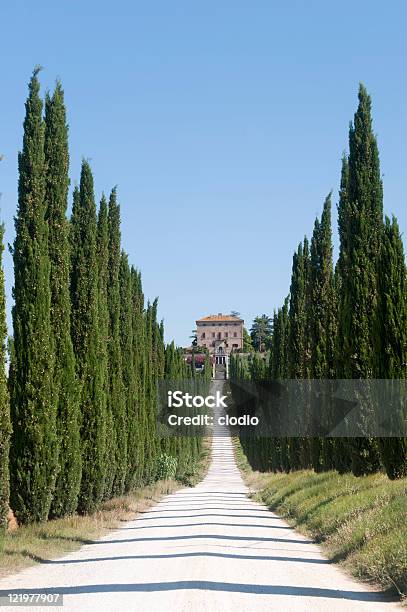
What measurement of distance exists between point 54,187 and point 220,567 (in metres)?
10.9

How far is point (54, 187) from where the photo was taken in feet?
62.5

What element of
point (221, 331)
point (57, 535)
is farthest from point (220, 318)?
point (57, 535)

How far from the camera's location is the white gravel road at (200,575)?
8203 millimetres

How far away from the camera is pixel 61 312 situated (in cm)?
1873

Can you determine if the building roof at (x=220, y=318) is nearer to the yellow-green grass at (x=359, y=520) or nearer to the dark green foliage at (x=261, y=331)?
the dark green foliage at (x=261, y=331)

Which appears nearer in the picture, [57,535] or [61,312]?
[57,535]

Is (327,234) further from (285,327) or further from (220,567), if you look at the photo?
(220,567)

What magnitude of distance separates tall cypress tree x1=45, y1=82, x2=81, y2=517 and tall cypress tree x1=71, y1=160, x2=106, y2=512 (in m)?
2.07

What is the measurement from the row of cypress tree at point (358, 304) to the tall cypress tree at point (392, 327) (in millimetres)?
20

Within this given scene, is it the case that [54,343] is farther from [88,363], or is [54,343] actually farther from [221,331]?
[221,331]

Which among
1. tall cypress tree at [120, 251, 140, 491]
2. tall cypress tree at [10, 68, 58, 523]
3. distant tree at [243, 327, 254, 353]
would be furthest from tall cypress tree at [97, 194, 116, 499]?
distant tree at [243, 327, 254, 353]

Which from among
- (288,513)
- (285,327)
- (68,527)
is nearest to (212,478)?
(285,327)

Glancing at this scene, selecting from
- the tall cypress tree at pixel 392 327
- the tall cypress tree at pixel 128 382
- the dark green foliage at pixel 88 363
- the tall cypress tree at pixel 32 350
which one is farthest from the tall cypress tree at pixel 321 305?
the tall cypress tree at pixel 32 350

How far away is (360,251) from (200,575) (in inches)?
501
